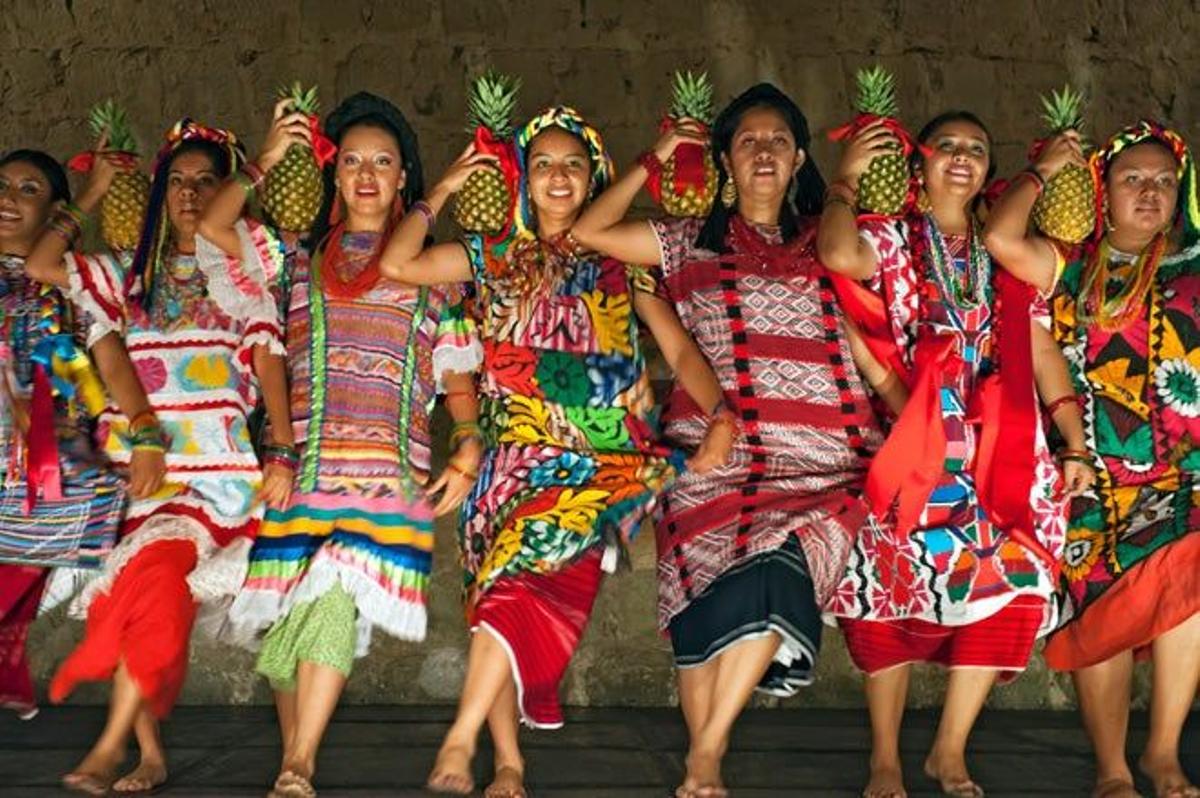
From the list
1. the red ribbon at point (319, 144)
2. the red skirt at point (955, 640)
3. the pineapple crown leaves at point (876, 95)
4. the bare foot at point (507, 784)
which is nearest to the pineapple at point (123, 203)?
the red ribbon at point (319, 144)

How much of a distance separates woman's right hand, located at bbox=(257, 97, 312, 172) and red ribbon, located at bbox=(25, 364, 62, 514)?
912 mm

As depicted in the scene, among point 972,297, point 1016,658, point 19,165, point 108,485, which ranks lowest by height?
point 1016,658

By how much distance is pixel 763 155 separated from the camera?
527 centimetres

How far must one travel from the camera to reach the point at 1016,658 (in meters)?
5.12

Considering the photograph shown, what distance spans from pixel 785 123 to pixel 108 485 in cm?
217

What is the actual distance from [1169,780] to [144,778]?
2737 millimetres

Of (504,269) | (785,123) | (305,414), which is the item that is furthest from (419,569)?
(785,123)

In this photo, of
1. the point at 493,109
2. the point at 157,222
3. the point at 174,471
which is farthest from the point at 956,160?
the point at 174,471

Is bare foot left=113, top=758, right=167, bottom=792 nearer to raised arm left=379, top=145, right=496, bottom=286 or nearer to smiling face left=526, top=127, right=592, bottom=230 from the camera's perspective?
raised arm left=379, top=145, right=496, bottom=286

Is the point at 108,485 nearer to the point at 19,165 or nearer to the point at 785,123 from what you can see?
the point at 19,165

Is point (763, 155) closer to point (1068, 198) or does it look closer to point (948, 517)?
point (1068, 198)

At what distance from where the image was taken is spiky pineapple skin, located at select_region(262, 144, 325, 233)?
525 centimetres

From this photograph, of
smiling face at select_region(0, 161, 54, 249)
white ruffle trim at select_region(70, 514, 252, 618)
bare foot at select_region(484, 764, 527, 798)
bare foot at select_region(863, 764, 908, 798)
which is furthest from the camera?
smiling face at select_region(0, 161, 54, 249)

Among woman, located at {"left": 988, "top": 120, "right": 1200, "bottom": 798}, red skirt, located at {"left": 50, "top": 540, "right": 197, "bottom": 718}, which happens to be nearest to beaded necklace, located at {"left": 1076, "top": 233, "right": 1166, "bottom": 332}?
woman, located at {"left": 988, "top": 120, "right": 1200, "bottom": 798}
